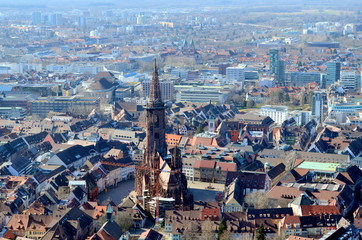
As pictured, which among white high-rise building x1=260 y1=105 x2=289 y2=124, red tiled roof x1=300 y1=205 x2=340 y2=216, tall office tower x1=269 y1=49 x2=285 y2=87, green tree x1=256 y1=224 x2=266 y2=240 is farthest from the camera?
tall office tower x1=269 y1=49 x2=285 y2=87

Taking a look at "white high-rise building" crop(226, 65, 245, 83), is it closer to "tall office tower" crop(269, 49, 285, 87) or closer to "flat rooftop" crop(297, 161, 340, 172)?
"tall office tower" crop(269, 49, 285, 87)

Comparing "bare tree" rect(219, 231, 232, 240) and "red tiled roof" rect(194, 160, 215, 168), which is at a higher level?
"bare tree" rect(219, 231, 232, 240)

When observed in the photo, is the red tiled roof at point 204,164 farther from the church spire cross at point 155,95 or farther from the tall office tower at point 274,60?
the tall office tower at point 274,60

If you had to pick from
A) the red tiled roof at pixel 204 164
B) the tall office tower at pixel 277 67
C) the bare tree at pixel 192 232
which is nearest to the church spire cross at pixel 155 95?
the red tiled roof at pixel 204 164

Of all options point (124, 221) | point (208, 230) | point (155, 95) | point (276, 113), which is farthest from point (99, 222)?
point (276, 113)

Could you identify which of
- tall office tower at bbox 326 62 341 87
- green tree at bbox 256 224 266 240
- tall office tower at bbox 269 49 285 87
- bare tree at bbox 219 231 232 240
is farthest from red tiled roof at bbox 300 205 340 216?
tall office tower at bbox 269 49 285 87

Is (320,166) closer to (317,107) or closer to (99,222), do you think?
(99,222)

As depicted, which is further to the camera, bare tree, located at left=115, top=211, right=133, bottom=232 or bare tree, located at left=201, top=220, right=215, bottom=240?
bare tree, located at left=115, top=211, right=133, bottom=232

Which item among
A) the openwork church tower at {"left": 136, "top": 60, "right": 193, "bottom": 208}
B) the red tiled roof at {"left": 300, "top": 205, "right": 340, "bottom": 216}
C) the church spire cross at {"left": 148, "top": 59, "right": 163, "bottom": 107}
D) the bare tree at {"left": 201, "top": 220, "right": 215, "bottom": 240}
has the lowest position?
the bare tree at {"left": 201, "top": 220, "right": 215, "bottom": 240}
